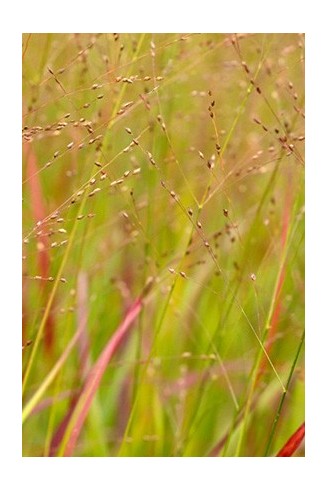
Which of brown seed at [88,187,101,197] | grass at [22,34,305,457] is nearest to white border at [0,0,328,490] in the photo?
grass at [22,34,305,457]

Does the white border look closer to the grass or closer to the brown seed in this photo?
the grass

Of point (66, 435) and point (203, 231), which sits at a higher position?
point (203, 231)
